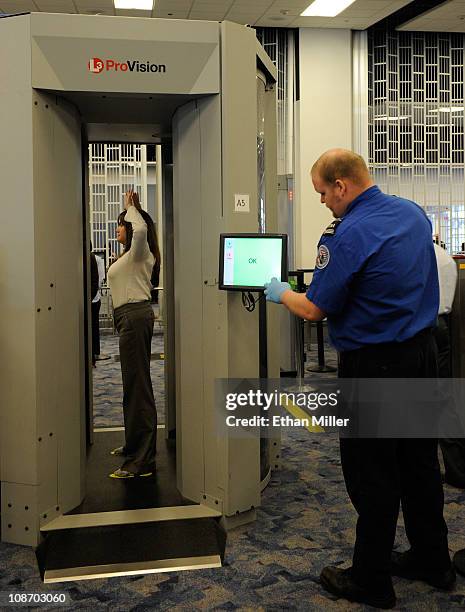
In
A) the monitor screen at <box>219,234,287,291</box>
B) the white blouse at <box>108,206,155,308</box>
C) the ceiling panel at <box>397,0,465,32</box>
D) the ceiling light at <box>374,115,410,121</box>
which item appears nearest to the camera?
the monitor screen at <box>219,234,287,291</box>

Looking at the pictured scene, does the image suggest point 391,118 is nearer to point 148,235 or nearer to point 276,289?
point 148,235

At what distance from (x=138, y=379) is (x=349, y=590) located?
172cm

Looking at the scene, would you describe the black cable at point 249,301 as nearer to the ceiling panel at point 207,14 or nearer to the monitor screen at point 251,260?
the monitor screen at point 251,260

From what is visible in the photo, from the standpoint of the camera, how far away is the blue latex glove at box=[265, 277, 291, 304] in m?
2.65

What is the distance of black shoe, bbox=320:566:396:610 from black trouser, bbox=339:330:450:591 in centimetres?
3

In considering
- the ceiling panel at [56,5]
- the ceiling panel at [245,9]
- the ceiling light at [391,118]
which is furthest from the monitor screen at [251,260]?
the ceiling light at [391,118]

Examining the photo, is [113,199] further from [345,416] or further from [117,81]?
[345,416]

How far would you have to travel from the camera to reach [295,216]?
31.4 feet

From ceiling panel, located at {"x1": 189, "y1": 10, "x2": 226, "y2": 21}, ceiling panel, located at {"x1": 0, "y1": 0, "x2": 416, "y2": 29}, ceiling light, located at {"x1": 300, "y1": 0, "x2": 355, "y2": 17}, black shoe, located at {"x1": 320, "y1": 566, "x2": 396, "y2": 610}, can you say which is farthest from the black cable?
ceiling panel, located at {"x1": 189, "y1": 10, "x2": 226, "y2": 21}

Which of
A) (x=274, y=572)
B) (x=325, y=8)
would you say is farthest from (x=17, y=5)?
(x=274, y=572)

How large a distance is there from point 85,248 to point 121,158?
18.7 feet

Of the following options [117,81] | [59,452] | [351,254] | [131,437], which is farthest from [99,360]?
[351,254]

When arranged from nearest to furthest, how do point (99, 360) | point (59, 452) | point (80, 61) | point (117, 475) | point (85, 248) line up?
point (80, 61) → point (59, 452) → point (117, 475) → point (85, 248) → point (99, 360)

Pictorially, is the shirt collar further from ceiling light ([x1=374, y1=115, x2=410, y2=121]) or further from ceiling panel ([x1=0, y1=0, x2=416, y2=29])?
ceiling light ([x1=374, y1=115, x2=410, y2=121])
